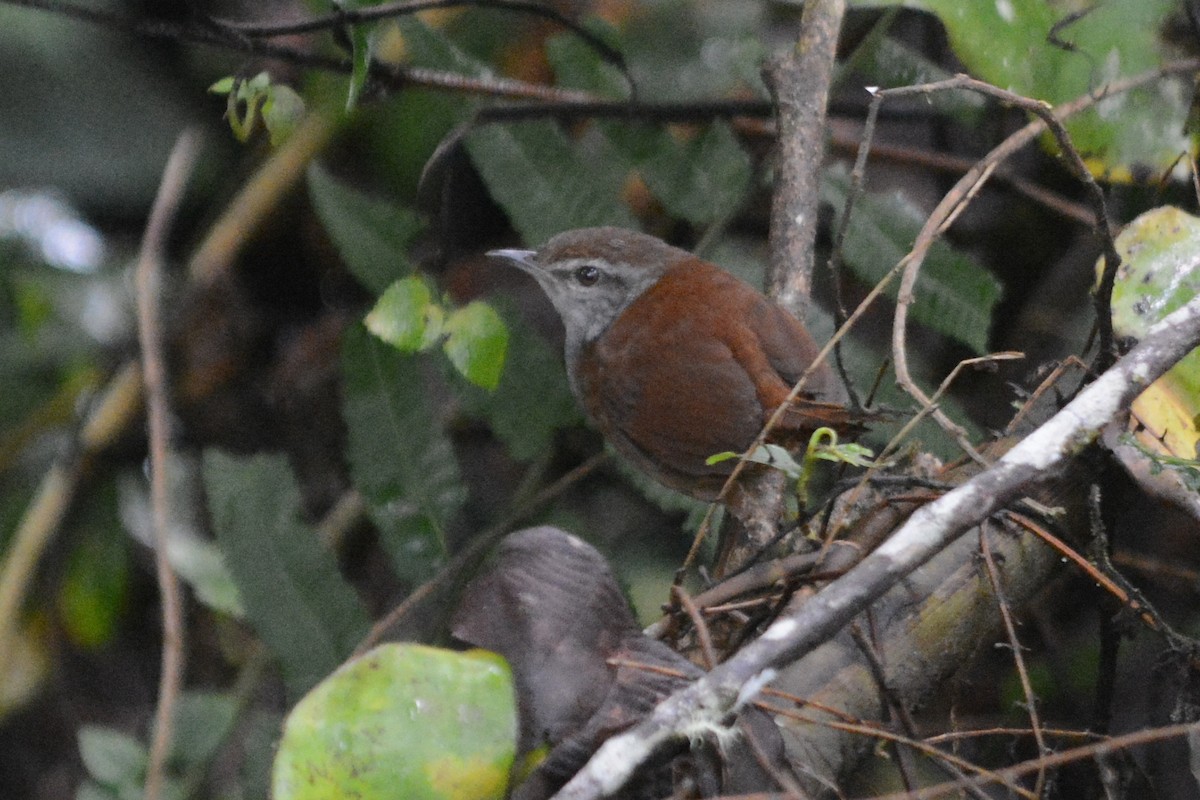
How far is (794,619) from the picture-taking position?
146cm

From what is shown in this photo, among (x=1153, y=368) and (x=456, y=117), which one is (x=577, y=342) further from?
(x=1153, y=368)

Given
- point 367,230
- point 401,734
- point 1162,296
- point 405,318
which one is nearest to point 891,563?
point 401,734

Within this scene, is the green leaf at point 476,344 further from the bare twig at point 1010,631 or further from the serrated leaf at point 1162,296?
the serrated leaf at point 1162,296

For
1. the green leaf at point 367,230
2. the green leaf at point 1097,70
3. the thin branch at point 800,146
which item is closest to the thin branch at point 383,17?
the green leaf at point 367,230

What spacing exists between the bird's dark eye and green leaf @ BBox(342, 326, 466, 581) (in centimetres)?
54

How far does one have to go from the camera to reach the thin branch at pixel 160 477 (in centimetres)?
257

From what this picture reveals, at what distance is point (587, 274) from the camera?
3.10 m

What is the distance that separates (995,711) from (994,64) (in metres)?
1.53

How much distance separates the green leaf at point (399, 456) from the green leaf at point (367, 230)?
190 mm

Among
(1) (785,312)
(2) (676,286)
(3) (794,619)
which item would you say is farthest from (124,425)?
(3) (794,619)

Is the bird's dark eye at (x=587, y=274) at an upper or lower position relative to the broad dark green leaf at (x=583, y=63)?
lower

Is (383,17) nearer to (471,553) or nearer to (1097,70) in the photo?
(471,553)

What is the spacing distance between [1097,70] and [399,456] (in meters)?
1.84

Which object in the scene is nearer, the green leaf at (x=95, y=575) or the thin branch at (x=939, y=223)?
the thin branch at (x=939, y=223)
